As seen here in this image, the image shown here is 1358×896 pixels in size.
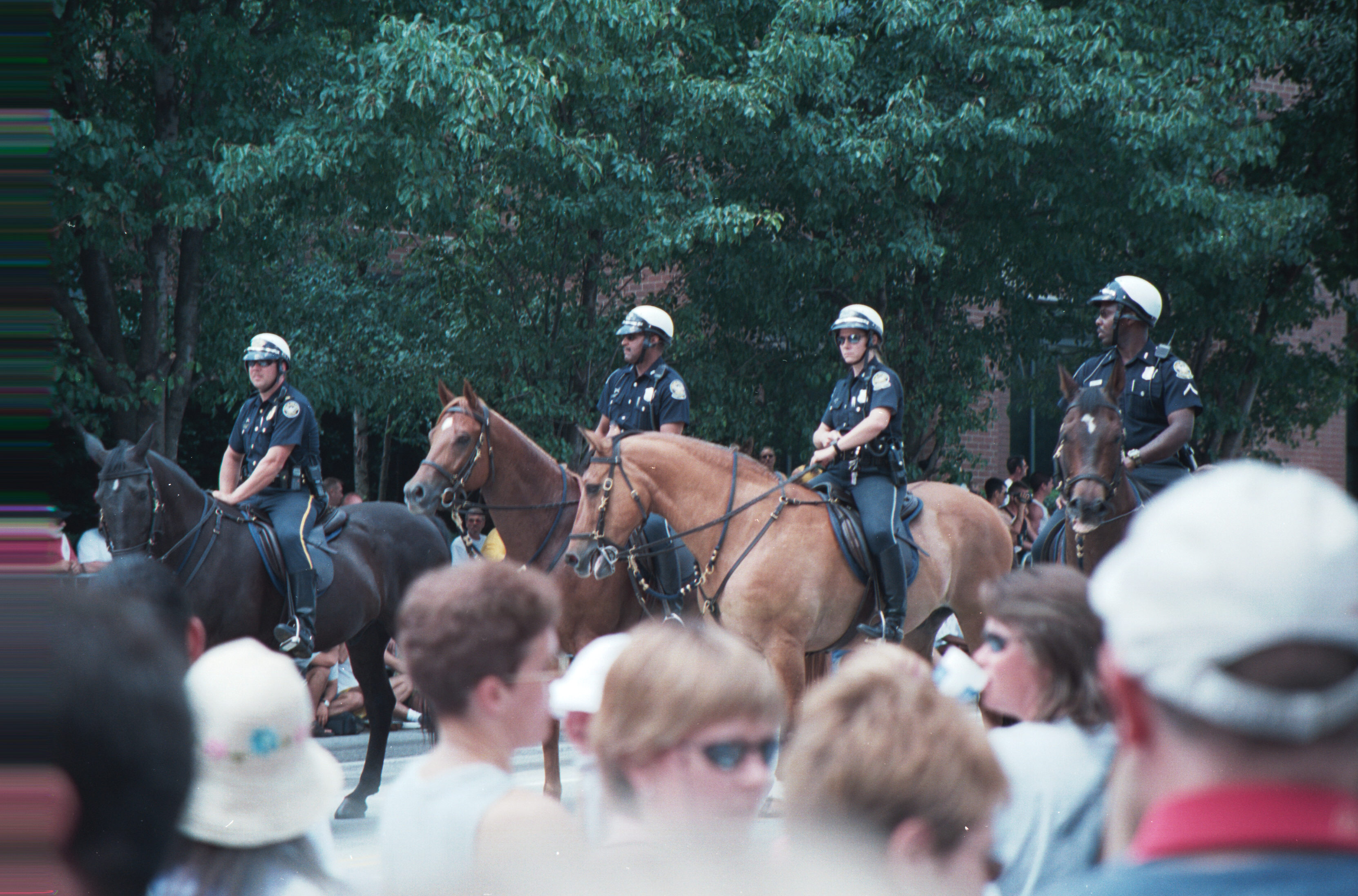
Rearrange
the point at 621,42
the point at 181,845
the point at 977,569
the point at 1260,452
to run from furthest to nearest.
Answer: the point at 1260,452
the point at 621,42
the point at 977,569
the point at 181,845

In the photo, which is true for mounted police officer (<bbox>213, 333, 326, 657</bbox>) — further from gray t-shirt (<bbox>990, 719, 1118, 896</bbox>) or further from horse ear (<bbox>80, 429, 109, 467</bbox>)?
gray t-shirt (<bbox>990, 719, 1118, 896</bbox>)

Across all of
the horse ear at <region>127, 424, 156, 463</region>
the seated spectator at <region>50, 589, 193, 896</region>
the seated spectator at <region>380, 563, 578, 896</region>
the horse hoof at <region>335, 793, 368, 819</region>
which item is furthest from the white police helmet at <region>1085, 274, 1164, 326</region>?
the seated spectator at <region>50, 589, 193, 896</region>

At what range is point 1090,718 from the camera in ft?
9.46

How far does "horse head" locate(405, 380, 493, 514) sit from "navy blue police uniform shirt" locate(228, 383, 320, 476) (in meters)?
1.25

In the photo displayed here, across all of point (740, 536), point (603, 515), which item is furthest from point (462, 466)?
point (740, 536)

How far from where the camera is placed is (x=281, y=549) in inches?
358

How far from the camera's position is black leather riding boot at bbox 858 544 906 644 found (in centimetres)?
846

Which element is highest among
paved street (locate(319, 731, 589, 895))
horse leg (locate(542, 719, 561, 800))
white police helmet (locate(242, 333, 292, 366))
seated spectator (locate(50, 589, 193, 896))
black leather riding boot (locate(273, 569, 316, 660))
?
seated spectator (locate(50, 589, 193, 896))

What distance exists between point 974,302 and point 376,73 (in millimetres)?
8098

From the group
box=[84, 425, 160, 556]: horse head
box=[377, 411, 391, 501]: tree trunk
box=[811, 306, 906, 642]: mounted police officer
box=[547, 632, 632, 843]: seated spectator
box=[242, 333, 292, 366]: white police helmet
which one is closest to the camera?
box=[547, 632, 632, 843]: seated spectator

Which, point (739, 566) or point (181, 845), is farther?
point (739, 566)

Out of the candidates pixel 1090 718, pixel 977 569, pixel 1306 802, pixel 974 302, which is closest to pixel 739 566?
pixel 977 569

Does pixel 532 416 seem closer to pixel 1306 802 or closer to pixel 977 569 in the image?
pixel 977 569

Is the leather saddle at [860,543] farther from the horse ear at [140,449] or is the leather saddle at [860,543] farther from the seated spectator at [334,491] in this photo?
the seated spectator at [334,491]
